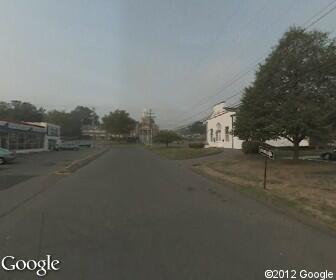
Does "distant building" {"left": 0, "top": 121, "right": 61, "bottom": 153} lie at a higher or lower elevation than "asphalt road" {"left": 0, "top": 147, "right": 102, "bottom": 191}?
higher

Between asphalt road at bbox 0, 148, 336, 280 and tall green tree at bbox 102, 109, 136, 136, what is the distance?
449ft

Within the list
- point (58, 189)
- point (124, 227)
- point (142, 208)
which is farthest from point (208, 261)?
point (58, 189)

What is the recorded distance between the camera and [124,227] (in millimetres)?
8844

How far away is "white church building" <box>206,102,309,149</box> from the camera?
209 feet

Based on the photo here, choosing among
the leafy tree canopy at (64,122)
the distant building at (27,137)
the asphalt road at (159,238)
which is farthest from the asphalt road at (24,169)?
the leafy tree canopy at (64,122)

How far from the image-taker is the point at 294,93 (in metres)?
30.1

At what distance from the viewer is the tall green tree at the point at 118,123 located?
149750 millimetres

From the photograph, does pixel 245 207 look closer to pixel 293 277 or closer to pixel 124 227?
pixel 124 227

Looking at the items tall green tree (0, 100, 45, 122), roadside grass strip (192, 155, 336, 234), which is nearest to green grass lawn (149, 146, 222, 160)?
roadside grass strip (192, 155, 336, 234)

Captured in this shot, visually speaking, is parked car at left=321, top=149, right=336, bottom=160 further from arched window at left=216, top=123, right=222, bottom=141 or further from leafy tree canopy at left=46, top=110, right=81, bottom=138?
leafy tree canopy at left=46, top=110, right=81, bottom=138

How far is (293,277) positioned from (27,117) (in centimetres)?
13489

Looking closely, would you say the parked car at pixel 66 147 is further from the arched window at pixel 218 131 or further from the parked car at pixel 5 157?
the parked car at pixel 5 157

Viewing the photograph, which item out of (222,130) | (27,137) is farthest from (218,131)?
(27,137)

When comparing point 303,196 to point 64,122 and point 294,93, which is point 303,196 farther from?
point 64,122
